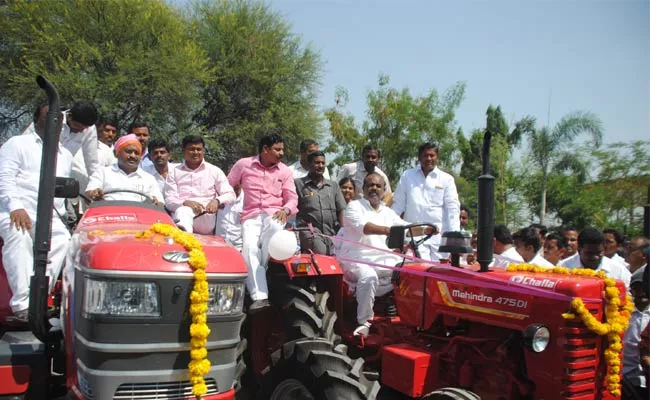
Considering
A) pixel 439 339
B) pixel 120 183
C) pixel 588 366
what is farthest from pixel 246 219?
pixel 588 366

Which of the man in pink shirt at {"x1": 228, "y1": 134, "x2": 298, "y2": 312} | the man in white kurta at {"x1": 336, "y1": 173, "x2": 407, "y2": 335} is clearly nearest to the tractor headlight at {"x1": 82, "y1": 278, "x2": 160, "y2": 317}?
the man in pink shirt at {"x1": 228, "y1": 134, "x2": 298, "y2": 312}

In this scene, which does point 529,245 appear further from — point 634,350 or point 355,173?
point 355,173

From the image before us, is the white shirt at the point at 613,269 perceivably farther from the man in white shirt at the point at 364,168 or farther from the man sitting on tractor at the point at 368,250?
the man in white shirt at the point at 364,168

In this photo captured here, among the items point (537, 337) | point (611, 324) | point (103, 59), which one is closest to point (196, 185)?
point (537, 337)

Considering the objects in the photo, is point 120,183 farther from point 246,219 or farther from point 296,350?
point 296,350

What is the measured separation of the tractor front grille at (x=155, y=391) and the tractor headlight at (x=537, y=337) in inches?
87.7

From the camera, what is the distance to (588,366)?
160 inches

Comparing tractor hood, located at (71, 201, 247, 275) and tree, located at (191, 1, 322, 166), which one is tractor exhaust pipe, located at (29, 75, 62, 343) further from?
tree, located at (191, 1, 322, 166)

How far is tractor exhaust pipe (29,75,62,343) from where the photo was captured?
131 inches

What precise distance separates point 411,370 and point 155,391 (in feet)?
7.17

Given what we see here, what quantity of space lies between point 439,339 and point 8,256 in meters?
3.22

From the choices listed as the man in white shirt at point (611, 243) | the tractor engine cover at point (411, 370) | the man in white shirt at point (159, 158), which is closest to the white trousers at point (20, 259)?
the tractor engine cover at point (411, 370)

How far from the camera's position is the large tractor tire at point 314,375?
13.1 ft

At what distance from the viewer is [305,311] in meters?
4.88
